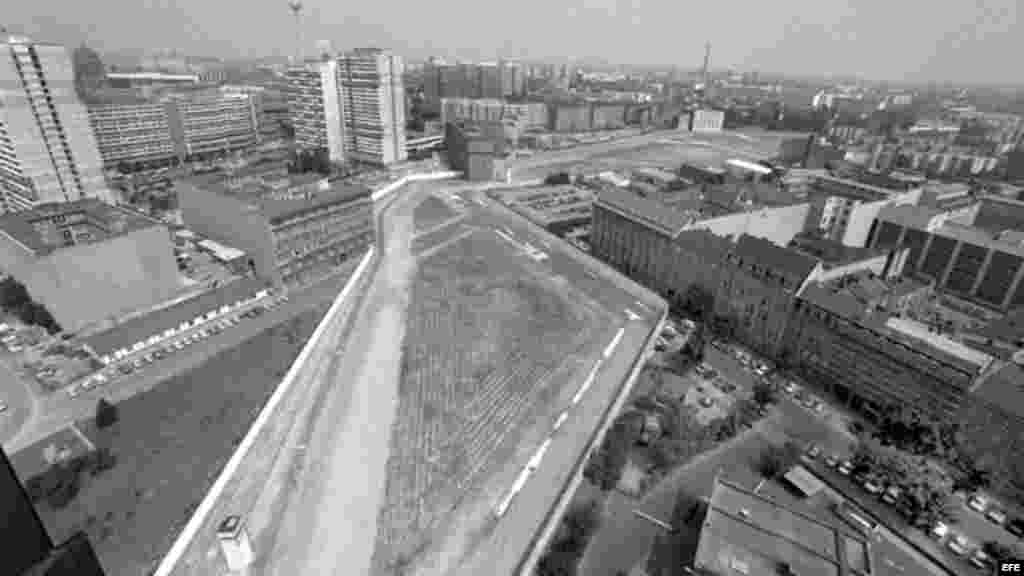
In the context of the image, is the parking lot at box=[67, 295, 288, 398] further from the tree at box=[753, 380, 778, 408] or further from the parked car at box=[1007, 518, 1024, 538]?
the parked car at box=[1007, 518, 1024, 538]

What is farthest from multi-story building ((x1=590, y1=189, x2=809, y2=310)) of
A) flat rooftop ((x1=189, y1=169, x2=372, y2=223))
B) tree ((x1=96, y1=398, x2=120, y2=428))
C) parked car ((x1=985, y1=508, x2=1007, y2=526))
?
tree ((x1=96, y1=398, x2=120, y2=428))

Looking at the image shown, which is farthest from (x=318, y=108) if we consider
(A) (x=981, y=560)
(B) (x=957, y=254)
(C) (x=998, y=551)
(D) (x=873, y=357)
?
(C) (x=998, y=551)

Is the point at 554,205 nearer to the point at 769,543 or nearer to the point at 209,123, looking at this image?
the point at 769,543

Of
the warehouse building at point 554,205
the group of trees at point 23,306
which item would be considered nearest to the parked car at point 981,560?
the warehouse building at point 554,205

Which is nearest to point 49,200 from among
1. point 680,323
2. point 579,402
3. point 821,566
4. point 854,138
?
point 579,402

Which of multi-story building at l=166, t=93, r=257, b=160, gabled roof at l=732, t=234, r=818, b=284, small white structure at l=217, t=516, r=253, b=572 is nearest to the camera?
small white structure at l=217, t=516, r=253, b=572
